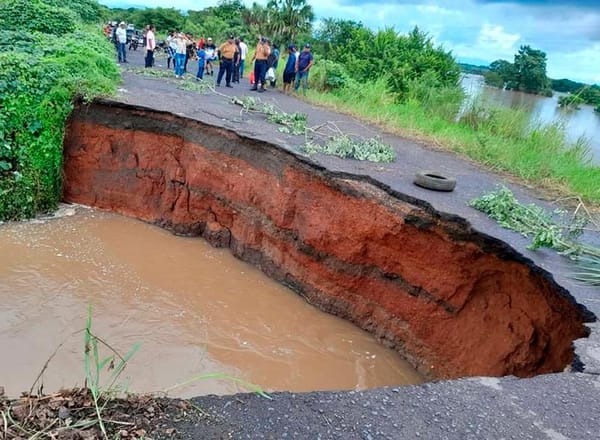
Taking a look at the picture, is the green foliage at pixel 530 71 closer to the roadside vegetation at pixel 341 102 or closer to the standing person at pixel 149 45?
the roadside vegetation at pixel 341 102

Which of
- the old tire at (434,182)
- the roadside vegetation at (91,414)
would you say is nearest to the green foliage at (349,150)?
the old tire at (434,182)

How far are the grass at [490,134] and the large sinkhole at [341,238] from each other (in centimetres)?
344

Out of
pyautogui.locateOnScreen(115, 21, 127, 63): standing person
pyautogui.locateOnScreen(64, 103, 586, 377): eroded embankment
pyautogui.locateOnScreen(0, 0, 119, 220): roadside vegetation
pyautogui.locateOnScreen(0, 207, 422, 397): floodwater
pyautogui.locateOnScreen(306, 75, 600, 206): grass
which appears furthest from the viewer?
pyautogui.locateOnScreen(115, 21, 127, 63): standing person

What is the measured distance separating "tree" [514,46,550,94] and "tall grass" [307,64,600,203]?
13.4m

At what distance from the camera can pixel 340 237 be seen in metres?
6.15

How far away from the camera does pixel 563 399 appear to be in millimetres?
2900

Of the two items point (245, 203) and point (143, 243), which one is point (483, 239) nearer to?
point (245, 203)

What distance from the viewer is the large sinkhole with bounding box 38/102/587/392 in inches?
197

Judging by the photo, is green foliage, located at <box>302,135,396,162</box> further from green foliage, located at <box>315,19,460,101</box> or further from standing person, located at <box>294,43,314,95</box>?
green foliage, located at <box>315,19,460,101</box>

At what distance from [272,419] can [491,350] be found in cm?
340

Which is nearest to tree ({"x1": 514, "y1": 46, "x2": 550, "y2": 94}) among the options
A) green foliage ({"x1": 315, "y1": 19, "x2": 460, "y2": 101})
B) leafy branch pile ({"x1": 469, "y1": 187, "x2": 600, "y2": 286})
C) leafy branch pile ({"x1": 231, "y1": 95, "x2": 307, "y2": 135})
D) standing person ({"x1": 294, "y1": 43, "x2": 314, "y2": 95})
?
green foliage ({"x1": 315, "y1": 19, "x2": 460, "y2": 101})

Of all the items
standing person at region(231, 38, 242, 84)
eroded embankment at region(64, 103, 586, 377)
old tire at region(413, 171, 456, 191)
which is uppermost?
standing person at region(231, 38, 242, 84)

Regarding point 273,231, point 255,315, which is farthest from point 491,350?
point 273,231

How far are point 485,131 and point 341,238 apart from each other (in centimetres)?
601
